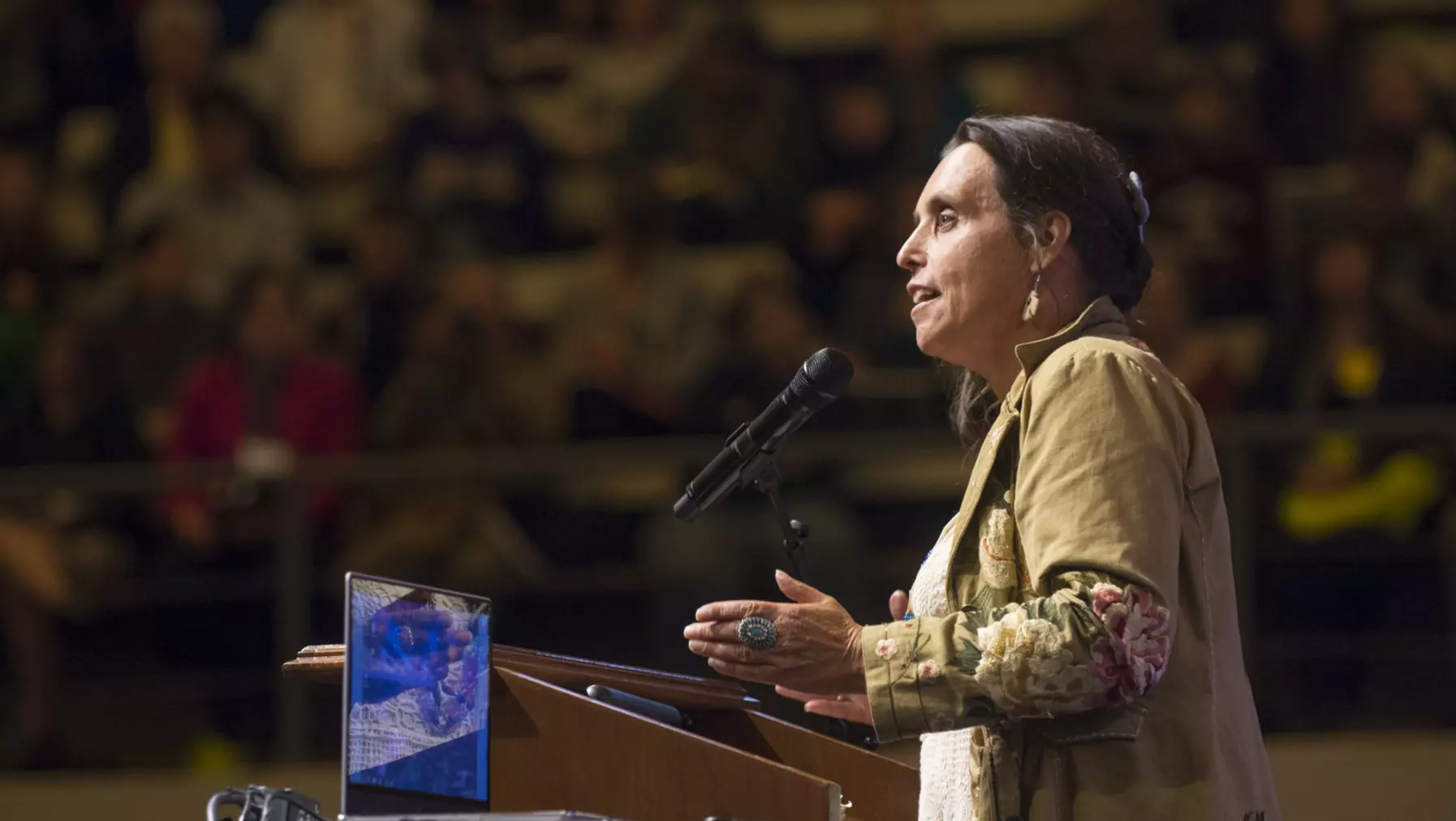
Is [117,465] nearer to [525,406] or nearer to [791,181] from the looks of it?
[525,406]

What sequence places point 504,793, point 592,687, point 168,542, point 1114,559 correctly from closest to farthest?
1. point 1114,559
2. point 504,793
3. point 592,687
4. point 168,542

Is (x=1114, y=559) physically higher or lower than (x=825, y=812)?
higher

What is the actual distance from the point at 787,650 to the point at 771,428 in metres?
0.41

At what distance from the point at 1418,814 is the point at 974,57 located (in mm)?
2742

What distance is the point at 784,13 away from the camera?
607 centimetres

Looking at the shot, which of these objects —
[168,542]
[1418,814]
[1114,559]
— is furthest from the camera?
[168,542]

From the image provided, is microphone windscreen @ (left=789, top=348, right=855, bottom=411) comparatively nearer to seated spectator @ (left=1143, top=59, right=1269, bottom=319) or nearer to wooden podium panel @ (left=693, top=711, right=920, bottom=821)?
wooden podium panel @ (left=693, top=711, right=920, bottom=821)

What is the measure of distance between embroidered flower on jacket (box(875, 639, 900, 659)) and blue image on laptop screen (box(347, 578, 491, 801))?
0.35 metres

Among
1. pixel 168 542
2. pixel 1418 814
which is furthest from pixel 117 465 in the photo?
pixel 1418 814

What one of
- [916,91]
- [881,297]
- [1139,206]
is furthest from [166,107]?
[1139,206]

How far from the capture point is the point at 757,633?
169cm

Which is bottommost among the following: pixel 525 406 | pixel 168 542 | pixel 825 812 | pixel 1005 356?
pixel 825 812

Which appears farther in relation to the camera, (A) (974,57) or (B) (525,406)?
(A) (974,57)

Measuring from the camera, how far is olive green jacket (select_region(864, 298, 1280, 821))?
5.36ft
